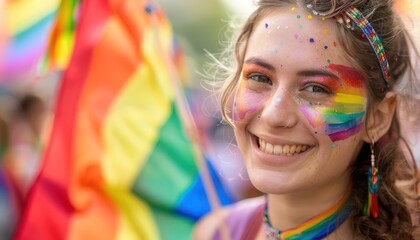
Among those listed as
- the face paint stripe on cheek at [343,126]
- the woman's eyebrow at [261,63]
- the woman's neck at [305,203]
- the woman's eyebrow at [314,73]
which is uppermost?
the woman's eyebrow at [261,63]

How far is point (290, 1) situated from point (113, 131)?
4.12 ft

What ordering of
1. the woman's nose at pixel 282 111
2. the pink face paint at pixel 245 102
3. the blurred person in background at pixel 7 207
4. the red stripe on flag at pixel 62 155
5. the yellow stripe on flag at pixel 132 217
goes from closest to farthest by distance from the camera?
the woman's nose at pixel 282 111, the pink face paint at pixel 245 102, the red stripe on flag at pixel 62 155, the yellow stripe on flag at pixel 132 217, the blurred person in background at pixel 7 207

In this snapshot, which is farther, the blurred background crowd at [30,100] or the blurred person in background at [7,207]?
the blurred person in background at [7,207]

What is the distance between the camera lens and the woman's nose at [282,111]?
96.0 inches

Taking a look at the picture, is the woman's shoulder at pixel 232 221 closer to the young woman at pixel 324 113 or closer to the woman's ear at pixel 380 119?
the young woman at pixel 324 113

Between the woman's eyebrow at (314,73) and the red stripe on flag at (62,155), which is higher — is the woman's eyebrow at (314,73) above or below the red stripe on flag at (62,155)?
above

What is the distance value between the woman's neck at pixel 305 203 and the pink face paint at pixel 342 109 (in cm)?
27

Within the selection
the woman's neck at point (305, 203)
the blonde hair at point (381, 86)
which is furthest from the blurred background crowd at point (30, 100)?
the woman's neck at point (305, 203)

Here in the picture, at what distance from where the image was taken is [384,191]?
2725mm

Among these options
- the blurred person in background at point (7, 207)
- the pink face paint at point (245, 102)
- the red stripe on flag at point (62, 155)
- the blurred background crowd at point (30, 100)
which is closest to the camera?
the pink face paint at point (245, 102)

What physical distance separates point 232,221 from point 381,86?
943 mm

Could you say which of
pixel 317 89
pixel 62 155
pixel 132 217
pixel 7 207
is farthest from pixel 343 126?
pixel 7 207

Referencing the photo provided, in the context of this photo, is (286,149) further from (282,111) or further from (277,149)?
(282,111)

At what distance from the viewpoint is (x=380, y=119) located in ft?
8.63
